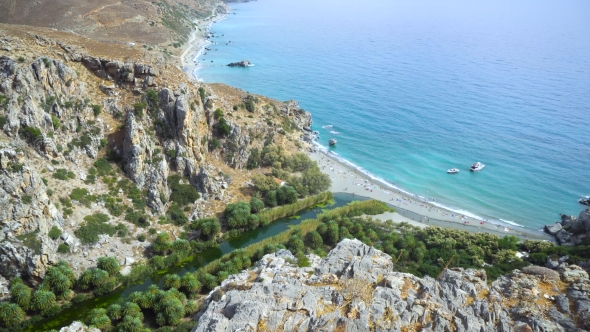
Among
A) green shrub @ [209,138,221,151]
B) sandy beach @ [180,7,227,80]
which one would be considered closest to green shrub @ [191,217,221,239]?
green shrub @ [209,138,221,151]

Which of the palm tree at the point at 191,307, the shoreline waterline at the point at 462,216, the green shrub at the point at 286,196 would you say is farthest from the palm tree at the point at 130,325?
the shoreline waterline at the point at 462,216

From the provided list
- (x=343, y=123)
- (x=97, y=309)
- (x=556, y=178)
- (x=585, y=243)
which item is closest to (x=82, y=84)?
(x=97, y=309)

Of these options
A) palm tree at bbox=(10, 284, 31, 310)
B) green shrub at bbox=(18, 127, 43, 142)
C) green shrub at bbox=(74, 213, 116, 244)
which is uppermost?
green shrub at bbox=(18, 127, 43, 142)

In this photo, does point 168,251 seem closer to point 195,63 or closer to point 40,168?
point 40,168

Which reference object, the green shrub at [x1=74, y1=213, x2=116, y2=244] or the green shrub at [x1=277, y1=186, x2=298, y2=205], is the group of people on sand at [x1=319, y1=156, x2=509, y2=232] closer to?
the green shrub at [x1=277, y1=186, x2=298, y2=205]

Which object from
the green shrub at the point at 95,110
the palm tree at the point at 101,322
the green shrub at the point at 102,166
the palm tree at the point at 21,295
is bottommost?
the palm tree at the point at 101,322

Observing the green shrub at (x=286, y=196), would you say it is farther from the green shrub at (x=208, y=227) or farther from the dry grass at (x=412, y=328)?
the dry grass at (x=412, y=328)
